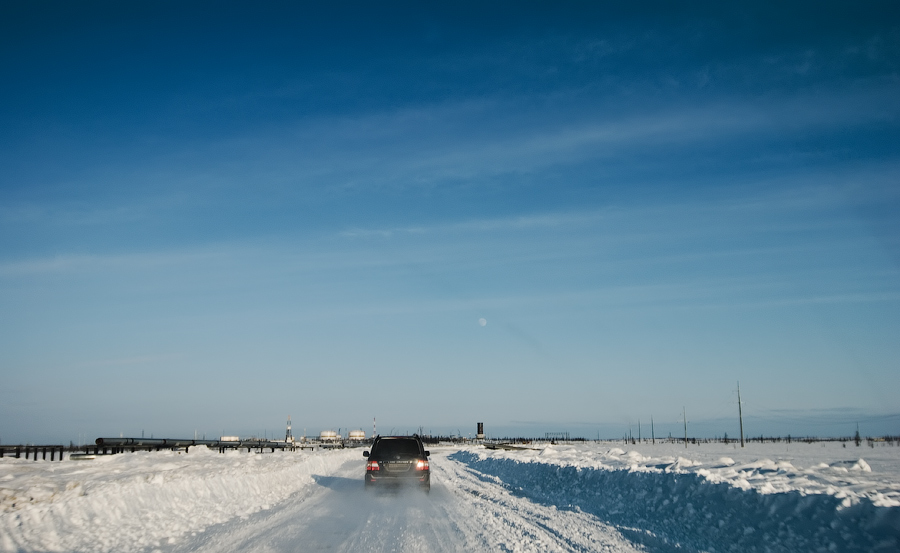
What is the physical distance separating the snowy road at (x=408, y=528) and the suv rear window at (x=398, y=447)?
152cm

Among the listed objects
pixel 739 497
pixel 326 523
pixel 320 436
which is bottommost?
pixel 320 436

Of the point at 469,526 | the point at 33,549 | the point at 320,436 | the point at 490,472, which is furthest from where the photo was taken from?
the point at 320,436

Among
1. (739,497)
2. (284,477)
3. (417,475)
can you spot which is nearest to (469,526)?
(739,497)

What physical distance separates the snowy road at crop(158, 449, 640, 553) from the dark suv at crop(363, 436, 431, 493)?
29.6 inches

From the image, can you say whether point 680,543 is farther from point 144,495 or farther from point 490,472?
point 490,472

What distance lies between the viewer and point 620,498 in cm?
1559

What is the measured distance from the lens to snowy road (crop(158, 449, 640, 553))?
1051 cm

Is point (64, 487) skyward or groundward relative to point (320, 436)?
skyward

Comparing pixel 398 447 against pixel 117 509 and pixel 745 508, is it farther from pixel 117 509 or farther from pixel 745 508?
pixel 745 508

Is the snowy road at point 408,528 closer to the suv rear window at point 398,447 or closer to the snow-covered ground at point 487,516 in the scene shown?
the snow-covered ground at point 487,516

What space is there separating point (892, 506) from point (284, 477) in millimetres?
21676

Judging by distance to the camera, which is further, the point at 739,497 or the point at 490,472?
the point at 490,472

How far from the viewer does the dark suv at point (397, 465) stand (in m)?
19.4

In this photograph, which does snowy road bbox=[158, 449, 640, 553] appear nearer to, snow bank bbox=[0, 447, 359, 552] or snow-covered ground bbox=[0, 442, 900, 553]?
snow-covered ground bbox=[0, 442, 900, 553]
